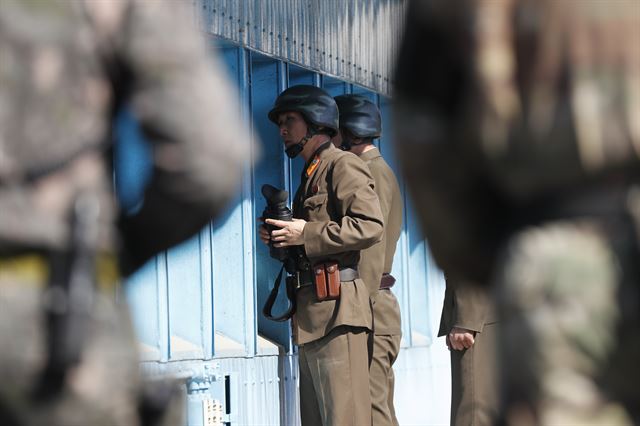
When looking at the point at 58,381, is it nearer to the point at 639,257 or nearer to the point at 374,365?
the point at 639,257

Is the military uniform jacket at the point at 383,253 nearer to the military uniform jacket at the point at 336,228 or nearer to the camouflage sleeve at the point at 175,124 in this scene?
the military uniform jacket at the point at 336,228

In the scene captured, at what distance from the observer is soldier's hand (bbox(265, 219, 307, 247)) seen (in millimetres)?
7004

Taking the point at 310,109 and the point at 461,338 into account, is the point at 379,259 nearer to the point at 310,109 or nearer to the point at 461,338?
the point at 461,338

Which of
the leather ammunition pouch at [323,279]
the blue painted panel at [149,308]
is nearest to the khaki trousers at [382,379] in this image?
the leather ammunition pouch at [323,279]

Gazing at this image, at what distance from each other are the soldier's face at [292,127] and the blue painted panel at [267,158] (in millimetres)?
1691

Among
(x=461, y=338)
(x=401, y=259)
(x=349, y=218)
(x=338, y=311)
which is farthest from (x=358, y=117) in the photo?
(x=401, y=259)

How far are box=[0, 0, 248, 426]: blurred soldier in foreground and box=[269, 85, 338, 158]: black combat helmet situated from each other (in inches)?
179

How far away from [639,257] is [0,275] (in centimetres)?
104

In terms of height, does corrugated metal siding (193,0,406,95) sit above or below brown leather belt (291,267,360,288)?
above

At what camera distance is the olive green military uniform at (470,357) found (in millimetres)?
6953

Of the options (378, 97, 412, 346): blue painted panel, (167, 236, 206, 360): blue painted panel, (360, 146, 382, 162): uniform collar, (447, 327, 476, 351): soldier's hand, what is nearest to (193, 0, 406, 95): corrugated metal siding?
(378, 97, 412, 346): blue painted panel

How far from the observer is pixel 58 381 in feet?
7.70

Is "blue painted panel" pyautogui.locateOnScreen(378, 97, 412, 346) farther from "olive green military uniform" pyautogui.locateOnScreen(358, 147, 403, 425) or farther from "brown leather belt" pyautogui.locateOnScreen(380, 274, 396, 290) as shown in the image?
"brown leather belt" pyautogui.locateOnScreen(380, 274, 396, 290)

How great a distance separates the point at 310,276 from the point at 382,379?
3.02ft
